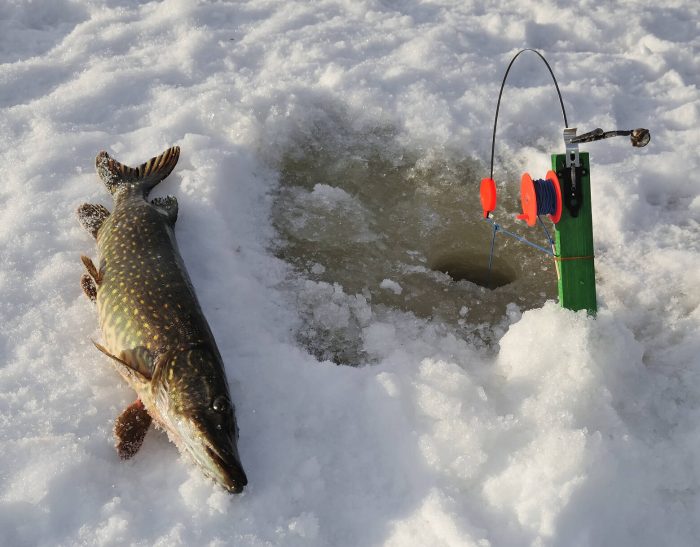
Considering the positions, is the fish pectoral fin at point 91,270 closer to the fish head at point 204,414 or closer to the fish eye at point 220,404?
the fish head at point 204,414

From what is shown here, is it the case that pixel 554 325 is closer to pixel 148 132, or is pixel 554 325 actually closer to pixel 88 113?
pixel 148 132

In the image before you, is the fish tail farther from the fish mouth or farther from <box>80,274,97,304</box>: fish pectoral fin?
the fish mouth

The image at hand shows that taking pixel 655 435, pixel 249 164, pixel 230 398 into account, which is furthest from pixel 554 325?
pixel 249 164

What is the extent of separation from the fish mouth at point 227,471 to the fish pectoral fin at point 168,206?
5.10 ft

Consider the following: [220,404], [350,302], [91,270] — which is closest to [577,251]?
[350,302]

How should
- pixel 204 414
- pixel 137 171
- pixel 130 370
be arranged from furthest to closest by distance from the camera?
1. pixel 137 171
2. pixel 130 370
3. pixel 204 414

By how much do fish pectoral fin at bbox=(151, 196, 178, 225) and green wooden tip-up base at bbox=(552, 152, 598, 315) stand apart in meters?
2.06

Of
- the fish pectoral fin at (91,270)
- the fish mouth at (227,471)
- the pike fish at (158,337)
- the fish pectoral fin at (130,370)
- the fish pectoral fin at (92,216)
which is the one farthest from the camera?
the fish pectoral fin at (92,216)

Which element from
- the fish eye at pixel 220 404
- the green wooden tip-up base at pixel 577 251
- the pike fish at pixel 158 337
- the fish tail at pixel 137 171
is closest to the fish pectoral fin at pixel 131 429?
the pike fish at pixel 158 337

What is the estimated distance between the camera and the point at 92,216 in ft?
11.3

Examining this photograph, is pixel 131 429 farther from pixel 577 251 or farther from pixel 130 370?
pixel 577 251

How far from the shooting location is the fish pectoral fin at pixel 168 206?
3.47 m

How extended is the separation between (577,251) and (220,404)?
1.70 metres

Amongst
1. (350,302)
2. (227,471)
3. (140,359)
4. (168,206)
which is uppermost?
(168,206)
